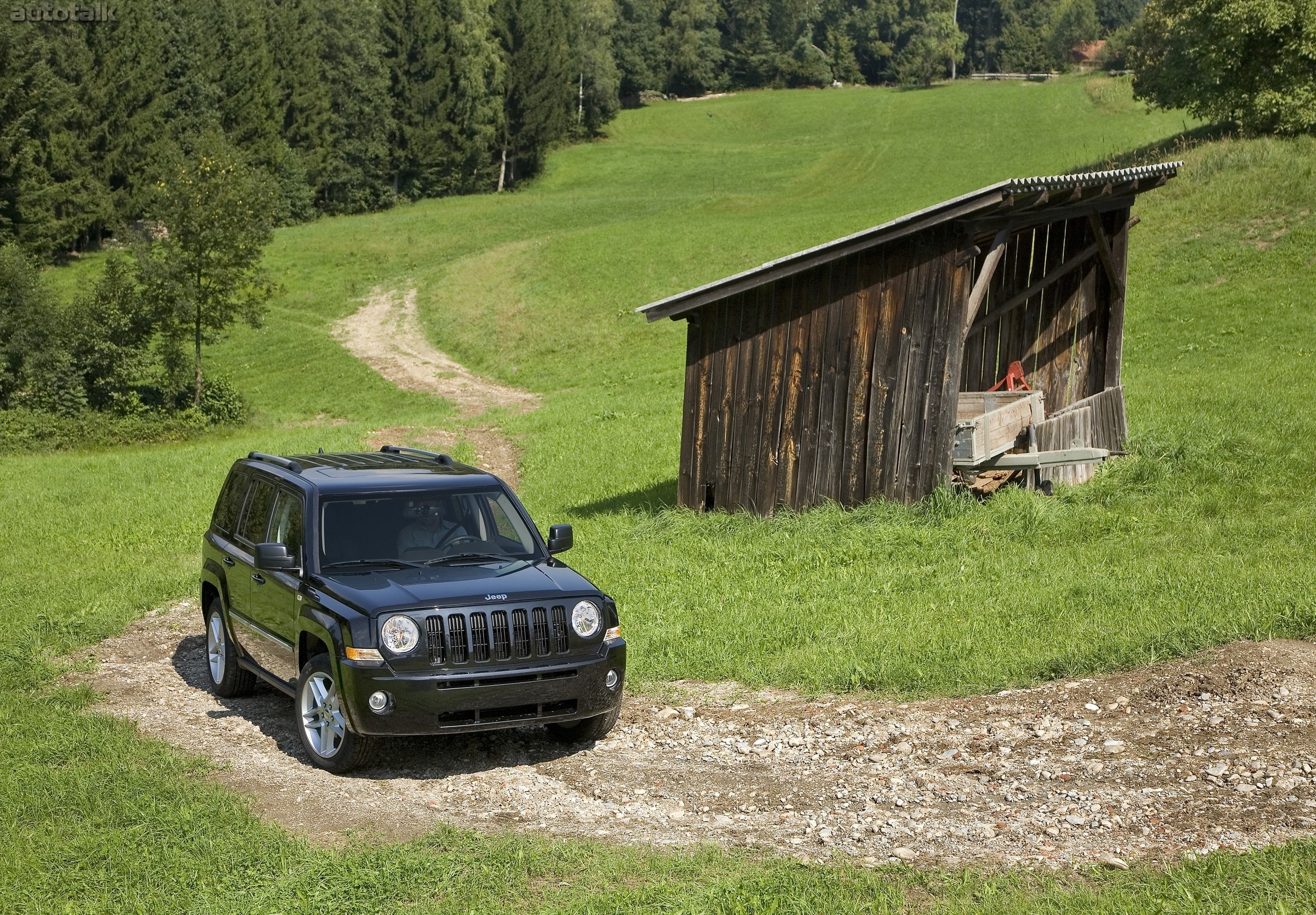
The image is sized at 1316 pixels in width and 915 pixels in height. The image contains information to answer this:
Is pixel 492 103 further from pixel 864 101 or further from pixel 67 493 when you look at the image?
pixel 67 493

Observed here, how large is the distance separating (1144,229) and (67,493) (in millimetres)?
30212

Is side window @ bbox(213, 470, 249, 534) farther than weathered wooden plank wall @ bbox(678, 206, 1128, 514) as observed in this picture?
No

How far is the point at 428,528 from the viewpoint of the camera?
9000mm

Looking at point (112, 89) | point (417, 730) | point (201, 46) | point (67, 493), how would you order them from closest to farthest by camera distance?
point (417, 730) → point (67, 493) → point (112, 89) → point (201, 46)

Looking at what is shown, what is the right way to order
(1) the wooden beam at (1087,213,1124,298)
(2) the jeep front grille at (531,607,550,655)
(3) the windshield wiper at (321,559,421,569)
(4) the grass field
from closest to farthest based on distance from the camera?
(4) the grass field → (2) the jeep front grille at (531,607,550,655) → (3) the windshield wiper at (321,559,421,569) → (1) the wooden beam at (1087,213,1124,298)

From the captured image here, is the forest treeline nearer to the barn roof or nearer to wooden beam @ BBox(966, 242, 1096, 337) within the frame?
the barn roof

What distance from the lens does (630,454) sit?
2222 centimetres

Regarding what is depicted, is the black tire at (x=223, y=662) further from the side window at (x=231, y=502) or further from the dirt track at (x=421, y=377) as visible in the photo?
the dirt track at (x=421, y=377)

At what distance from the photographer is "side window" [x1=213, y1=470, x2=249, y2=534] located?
10188 millimetres

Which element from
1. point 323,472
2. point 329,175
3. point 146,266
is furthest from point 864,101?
point 323,472

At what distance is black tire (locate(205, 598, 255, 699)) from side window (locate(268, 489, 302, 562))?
1.21 meters

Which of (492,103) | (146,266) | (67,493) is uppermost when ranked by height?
(492,103)

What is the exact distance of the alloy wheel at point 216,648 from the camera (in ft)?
33.3

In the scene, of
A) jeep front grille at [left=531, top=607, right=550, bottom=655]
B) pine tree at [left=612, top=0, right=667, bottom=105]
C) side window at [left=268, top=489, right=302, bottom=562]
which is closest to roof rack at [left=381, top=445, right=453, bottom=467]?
side window at [left=268, top=489, right=302, bottom=562]
